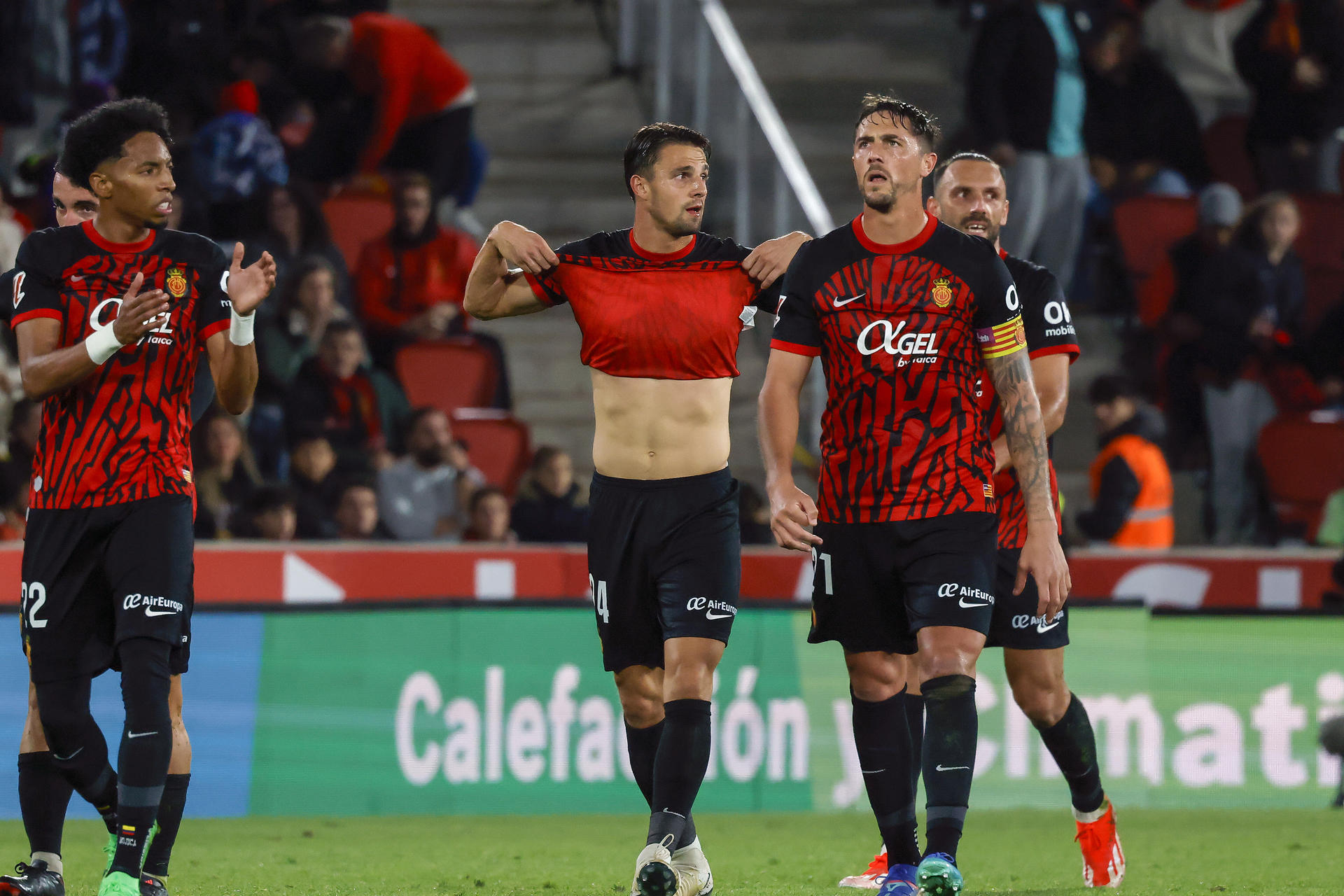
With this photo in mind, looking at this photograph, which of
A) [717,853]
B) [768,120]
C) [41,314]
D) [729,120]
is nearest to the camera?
[41,314]

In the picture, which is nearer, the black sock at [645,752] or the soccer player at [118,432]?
the soccer player at [118,432]

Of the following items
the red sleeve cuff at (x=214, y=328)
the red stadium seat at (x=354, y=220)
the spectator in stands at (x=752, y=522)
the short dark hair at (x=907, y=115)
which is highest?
the red stadium seat at (x=354, y=220)

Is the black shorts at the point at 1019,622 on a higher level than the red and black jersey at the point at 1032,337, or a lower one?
lower

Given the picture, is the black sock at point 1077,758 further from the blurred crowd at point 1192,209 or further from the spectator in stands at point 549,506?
the blurred crowd at point 1192,209

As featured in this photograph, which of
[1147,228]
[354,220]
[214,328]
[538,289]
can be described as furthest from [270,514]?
[1147,228]

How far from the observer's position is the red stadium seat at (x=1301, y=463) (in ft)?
44.9

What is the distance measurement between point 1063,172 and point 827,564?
28.0ft

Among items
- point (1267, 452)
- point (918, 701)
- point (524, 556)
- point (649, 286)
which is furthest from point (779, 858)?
point (1267, 452)

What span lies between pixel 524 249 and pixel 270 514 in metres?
5.02

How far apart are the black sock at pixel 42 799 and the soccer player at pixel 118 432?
0.17 metres

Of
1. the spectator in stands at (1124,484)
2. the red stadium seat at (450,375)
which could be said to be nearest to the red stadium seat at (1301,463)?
the spectator in stands at (1124,484)

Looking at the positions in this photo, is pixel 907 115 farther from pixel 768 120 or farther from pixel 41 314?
pixel 768 120

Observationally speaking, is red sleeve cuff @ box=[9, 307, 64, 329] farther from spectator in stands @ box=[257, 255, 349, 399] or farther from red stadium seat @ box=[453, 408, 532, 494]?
red stadium seat @ box=[453, 408, 532, 494]

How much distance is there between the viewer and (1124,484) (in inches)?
492
